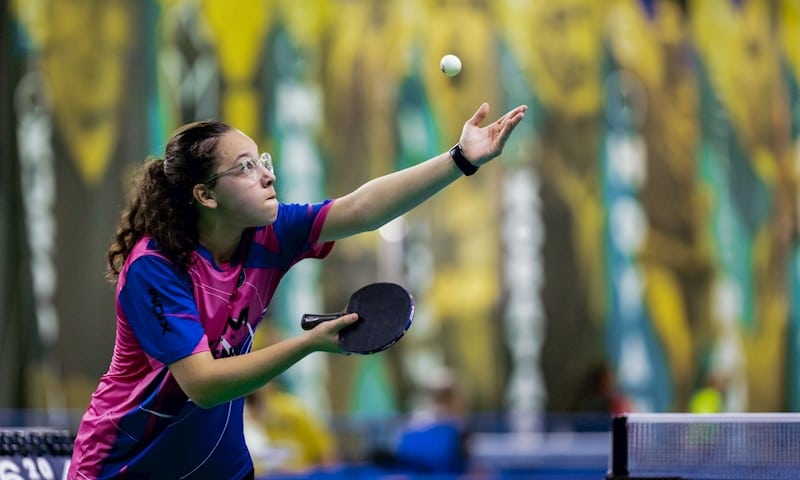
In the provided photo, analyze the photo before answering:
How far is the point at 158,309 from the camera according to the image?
313 cm

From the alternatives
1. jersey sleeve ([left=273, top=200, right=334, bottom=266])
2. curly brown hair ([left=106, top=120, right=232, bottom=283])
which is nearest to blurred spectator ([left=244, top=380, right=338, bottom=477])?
jersey sleeve ([left=273, top=200, right=334, bottom=266])

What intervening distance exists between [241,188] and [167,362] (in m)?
0.52

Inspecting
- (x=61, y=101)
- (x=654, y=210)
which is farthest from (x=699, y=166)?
(x=61, y=101)

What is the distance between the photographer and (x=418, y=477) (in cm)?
664

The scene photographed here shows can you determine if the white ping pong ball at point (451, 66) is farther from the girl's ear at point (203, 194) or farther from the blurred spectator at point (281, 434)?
the blurred spectator at point (281, 434)

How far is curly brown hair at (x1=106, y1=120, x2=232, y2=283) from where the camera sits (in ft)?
10.9

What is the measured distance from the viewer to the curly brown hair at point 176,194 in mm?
3318

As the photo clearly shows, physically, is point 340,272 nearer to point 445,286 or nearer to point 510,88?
point 445,286

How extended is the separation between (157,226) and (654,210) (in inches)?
395

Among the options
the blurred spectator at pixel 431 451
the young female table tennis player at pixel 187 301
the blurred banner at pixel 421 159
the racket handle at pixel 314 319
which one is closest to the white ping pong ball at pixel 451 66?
the young female table tennis player at pixel 187 301

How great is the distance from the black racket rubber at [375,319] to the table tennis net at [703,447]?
1323 millimetres

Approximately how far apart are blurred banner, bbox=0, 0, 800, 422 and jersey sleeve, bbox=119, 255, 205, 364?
30.7ft

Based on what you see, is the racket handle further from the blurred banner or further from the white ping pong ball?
the blurred banner

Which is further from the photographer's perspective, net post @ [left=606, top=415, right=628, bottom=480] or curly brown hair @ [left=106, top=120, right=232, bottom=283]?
net post @ [left=606, top=415, right=628, bottom=480]
